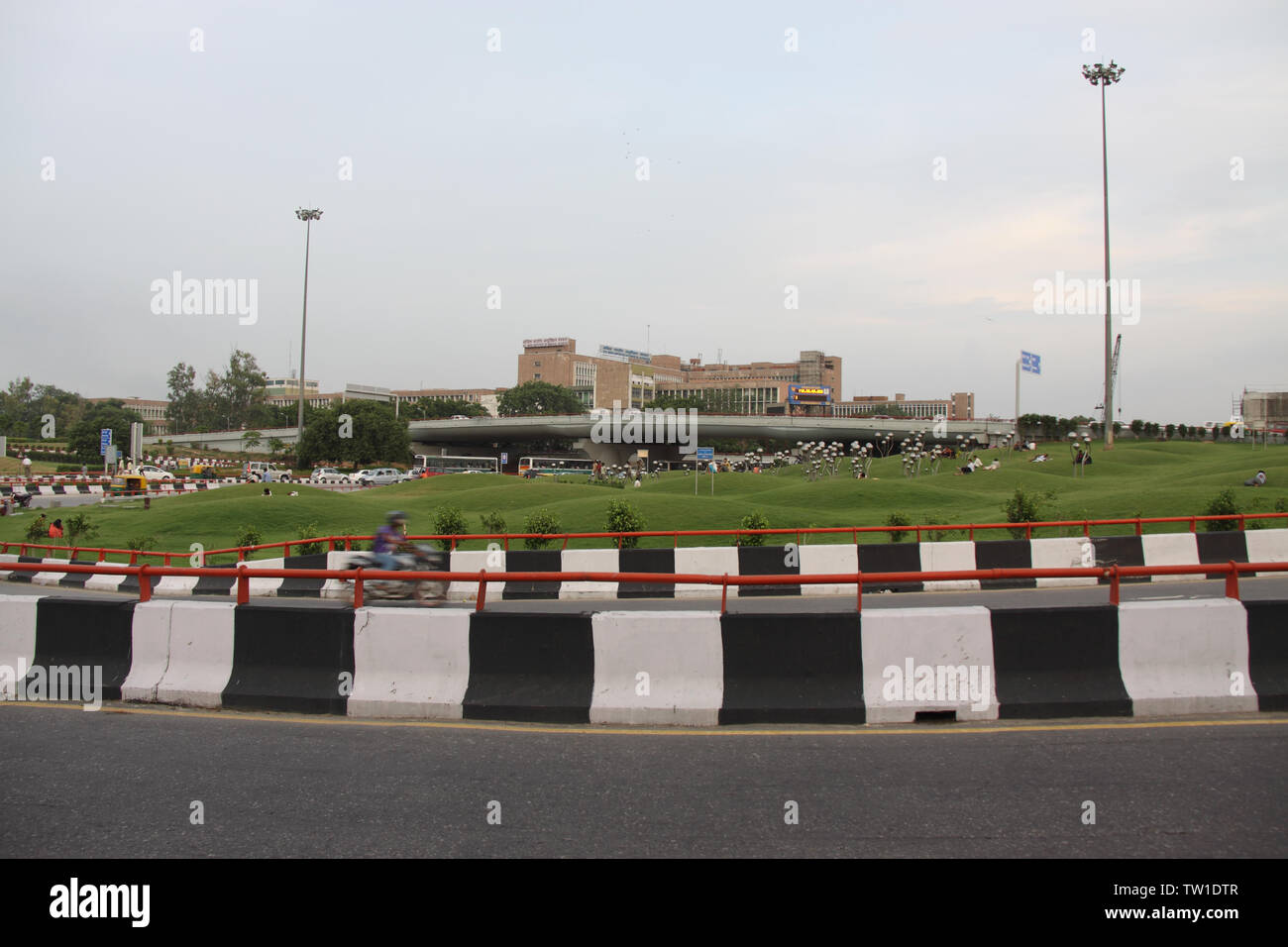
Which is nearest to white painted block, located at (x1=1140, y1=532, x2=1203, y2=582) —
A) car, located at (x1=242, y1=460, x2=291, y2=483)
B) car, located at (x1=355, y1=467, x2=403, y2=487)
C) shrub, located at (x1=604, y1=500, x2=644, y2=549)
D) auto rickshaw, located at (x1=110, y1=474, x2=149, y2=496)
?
shrub, located at (x1=604, y1=500, x2=644, y2=549)

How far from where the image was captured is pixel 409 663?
6934mm

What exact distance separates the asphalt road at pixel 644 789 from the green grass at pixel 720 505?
1981cm

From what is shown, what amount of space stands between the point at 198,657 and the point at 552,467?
304 ft

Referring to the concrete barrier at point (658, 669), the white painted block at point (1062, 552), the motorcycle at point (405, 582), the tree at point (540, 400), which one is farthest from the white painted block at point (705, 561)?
the tree at point (540, 400)

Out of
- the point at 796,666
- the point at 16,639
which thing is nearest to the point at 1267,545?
the point at 796,666

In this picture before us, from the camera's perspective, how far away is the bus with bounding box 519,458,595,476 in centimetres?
9074

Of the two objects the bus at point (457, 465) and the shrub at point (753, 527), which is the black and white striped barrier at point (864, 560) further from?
the bus at point (457, 465)

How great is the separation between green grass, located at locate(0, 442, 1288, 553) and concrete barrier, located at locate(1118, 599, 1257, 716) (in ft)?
59.0

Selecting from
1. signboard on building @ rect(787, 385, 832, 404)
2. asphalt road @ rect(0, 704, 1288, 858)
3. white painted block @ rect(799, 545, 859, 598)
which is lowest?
asphalt road @ rect(0, 704, 1288, 858)

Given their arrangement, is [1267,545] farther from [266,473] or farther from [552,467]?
[552,467]

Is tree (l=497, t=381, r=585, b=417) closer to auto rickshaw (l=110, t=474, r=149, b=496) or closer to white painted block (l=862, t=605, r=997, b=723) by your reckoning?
auto rickshaw (l=110, t=474, r=149, b=496)

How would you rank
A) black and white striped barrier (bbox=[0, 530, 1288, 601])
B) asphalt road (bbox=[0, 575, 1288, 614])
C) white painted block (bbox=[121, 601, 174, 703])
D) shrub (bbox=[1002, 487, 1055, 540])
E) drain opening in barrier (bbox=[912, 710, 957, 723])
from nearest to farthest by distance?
drain opening in barrier (bbox=[912, 710, 957, 723]) < white painted block (bbox=[121, 601, 174, 703]) < asphalt road (bbox=[0, 575, 1288, 614]) < black and white striped barrier (bbox=[0, 530, 1288, 601]) < shrub (bbox=[1002, 487, 1055, 540])
